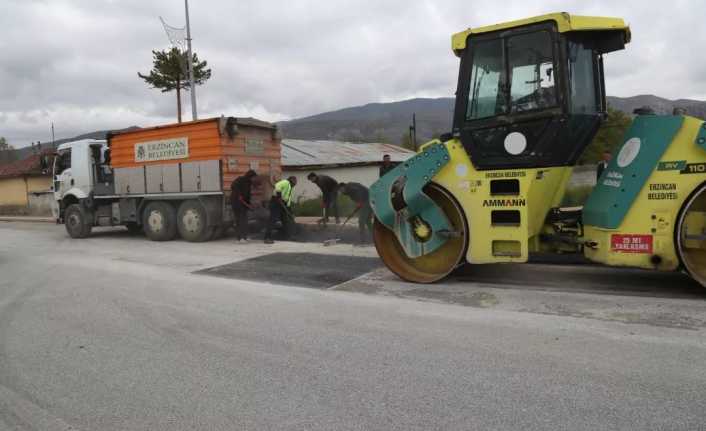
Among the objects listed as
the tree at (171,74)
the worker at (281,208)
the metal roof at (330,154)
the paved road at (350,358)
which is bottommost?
the paved road at (350,358)

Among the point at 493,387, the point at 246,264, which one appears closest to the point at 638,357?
the point at 493,387

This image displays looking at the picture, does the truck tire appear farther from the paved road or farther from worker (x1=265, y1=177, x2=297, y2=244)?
the paved road

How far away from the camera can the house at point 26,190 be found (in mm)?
28391

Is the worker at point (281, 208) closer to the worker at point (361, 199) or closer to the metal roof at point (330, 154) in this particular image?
the worker at point (361, 199)

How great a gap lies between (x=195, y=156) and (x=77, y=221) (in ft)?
13.9

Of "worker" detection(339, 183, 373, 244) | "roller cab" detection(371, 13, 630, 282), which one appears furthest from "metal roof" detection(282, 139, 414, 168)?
"roller cab" detection(371, 13, 630, 282)

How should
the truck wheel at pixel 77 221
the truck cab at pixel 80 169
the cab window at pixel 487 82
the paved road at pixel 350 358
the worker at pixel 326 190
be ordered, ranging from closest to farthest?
the paved road at pixel 350 358 < the cab window at pixel 487 82 < the worker at pixel 326 190 < the truck wheel at pixel 77 221 < the truck cab at pixel 80 169

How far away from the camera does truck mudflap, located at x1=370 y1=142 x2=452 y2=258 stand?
661 cm

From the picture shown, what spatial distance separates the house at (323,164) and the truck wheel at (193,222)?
Result: 8254 mm

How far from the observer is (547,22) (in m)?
5.84

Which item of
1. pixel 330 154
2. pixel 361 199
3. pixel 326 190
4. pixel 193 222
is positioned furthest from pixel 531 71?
pixel 330 154

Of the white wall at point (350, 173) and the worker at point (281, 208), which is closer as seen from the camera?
the worker at point (281, 208)

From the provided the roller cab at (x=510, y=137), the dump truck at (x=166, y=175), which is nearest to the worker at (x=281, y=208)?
the dump truck at (x=166, y=175)

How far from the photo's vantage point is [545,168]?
6078 mm
